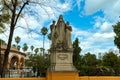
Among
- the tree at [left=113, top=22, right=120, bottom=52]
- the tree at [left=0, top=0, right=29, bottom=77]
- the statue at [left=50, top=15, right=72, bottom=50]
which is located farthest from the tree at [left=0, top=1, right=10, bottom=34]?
the tree at [left=113, top=22, right=120, bottom=52]

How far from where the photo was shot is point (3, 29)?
25703 millimetres

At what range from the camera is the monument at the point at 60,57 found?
13.7 m

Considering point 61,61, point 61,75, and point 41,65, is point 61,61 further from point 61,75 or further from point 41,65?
point 41,65

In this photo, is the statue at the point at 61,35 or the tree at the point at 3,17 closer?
the statue at the point at 61,35

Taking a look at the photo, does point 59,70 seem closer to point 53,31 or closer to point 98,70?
point 53,31

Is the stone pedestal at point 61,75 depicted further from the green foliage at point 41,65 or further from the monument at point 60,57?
the green foliage at point 41,65

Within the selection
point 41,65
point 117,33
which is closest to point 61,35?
point 41,65

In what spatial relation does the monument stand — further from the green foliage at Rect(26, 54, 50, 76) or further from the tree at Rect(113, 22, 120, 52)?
the tree at Rect(113, 22, 120, 52)

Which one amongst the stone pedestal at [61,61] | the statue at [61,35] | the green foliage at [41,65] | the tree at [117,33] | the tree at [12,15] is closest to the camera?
the stone pedestal at [61,61]

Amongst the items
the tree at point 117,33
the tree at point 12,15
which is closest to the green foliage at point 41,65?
the tree at point 12,15

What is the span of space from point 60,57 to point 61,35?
1.15m

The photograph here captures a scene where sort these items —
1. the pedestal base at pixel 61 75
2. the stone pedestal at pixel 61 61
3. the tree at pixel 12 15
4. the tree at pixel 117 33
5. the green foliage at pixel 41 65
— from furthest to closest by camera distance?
the tree at pixel 117 33 < the green foliage at pixel 41 65 < the tree at pixel 12 15 < the stone pedestal at pixel 61 61 < the pedestal base at pixel 61 75

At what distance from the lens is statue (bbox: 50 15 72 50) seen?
13.8 meters

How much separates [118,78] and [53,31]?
4552mm
